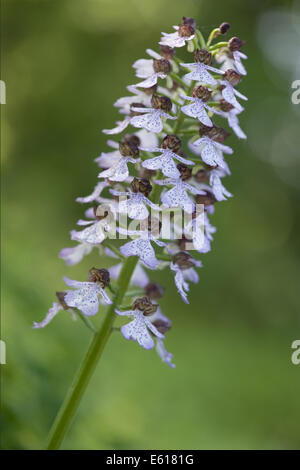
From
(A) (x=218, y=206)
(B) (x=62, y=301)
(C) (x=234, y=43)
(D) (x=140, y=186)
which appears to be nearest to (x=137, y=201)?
(D) (x=140, y=186)

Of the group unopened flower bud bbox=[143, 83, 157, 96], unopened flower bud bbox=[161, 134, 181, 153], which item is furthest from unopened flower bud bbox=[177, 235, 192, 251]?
unopened flower bud bbox=[143, 83, 157, 96]

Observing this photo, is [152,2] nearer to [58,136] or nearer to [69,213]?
[58,136]

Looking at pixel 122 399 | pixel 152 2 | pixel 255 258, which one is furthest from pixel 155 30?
pixel 122 399

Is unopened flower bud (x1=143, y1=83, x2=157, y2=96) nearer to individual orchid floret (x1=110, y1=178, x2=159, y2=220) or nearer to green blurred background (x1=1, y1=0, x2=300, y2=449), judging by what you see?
individual orchid floret (x1=110, y1=178, x2=159, y2=220)

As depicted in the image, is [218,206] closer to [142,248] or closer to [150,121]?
[150,121]

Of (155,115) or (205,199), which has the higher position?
(155,115)

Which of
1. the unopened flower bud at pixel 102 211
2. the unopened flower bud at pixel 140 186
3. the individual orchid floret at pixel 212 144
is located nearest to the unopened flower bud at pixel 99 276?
the unopened flower bud at pixel 102 211
